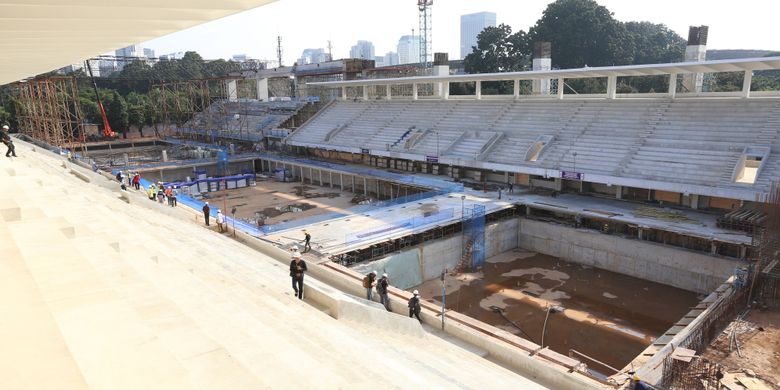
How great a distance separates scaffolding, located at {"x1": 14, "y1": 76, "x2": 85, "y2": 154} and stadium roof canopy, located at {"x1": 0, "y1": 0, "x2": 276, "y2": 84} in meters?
39.6

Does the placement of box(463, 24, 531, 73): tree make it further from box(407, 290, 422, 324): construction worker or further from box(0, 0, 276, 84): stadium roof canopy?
box(0, 0, 276, 84): stadium roof canopy

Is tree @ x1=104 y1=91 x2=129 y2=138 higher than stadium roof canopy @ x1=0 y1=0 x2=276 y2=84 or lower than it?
lower

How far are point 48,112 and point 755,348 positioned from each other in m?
54.5

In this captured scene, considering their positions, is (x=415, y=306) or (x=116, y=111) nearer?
(x=415, y=306)

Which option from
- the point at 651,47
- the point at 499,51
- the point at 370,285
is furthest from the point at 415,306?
the point at 651,47

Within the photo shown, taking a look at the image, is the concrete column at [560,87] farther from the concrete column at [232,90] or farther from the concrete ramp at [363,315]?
the concrete column at [232,90]

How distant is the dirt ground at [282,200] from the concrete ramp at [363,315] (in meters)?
15.2

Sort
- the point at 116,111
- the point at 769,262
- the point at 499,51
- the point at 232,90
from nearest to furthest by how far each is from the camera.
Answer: the point at 769,262 → the point at 116,111 → the point at 232,90 → the point at 499,51

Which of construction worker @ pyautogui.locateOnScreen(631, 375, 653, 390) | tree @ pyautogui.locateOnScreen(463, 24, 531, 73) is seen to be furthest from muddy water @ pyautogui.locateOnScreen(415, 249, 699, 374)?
tree @ pyautogui.locateOnScreen(463, 24, 531, 73)

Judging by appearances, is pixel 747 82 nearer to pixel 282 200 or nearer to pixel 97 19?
pixel 282 200

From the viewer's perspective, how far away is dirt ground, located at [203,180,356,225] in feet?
92.6

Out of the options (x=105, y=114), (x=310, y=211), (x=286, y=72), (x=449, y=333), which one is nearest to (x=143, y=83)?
(x=105, y=114)

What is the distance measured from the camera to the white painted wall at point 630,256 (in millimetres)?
18297

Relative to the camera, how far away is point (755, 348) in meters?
11.5
